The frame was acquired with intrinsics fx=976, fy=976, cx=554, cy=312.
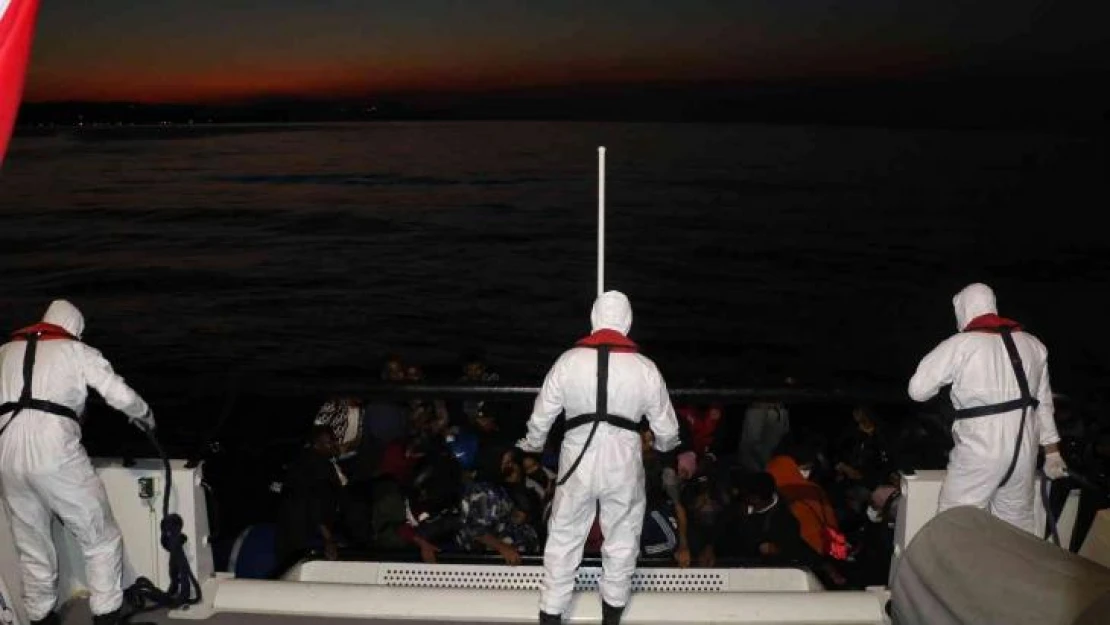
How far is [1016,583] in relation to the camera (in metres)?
1.73

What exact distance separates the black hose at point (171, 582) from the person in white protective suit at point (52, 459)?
15 cm

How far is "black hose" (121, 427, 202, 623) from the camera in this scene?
4066 mm

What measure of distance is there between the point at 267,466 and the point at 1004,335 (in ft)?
27.6

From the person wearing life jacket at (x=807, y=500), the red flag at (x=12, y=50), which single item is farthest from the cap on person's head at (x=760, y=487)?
the red flag at (x=12, y=50)

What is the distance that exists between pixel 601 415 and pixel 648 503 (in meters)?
1.30

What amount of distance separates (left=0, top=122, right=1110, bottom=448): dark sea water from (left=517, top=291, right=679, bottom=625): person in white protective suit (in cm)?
98

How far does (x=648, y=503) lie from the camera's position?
4965 mm

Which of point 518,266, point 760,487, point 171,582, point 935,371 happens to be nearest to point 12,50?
point 171,582

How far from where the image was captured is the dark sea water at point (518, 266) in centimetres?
2027

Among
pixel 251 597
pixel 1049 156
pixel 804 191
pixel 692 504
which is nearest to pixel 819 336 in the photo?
pixel 692 504

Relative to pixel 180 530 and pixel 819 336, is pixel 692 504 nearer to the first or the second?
pixel 180 530

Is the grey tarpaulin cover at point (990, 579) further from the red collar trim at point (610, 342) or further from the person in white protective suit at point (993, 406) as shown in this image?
the person in white protective suit at point (993, 406)

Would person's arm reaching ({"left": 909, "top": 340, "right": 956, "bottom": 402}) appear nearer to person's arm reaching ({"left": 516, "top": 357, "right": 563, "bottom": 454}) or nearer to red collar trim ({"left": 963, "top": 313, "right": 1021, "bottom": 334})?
red collar trim ({"left": 963, "top": 313, "right": 1021, "bottom": 334})

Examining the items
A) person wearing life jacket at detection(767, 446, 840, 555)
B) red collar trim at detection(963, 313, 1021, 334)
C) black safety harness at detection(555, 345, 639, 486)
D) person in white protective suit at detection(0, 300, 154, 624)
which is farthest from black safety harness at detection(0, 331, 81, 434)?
red collar trim at detection(963, 313, 1021, 334)
